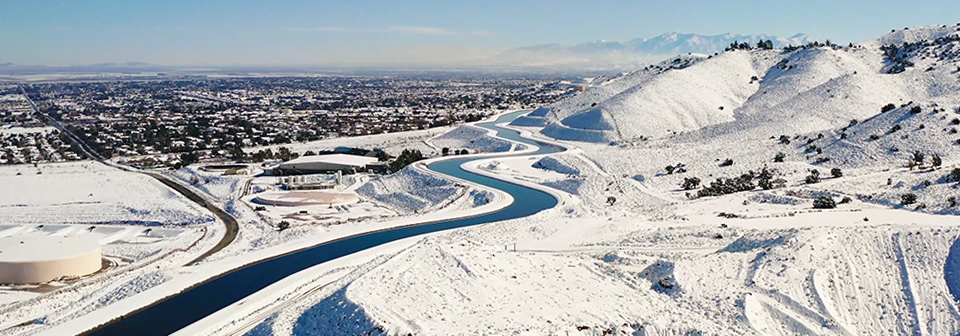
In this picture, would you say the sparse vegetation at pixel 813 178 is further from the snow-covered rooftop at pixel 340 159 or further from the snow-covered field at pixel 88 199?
the snow-covered field at pixel 88 199

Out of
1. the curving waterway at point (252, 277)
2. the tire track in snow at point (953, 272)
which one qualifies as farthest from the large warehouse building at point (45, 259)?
the tire track in snow at point (953, 272)

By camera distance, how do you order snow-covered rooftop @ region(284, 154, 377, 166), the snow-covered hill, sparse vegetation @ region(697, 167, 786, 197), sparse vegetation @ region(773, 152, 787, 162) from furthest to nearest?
the snow-covered hill
snow-covered rooftop @ region(284, 154, 377, 166)
sparse vegetation @ region(773, 152, 787, 162)
sparse vegetation @ region(697, 167, 786, 197)

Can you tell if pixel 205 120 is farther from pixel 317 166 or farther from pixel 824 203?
pixel 824 203

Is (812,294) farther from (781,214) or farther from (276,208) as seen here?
(276,208)

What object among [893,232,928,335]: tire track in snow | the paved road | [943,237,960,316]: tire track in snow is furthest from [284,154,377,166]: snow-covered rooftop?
[943,237,960,316]: tire track in snow

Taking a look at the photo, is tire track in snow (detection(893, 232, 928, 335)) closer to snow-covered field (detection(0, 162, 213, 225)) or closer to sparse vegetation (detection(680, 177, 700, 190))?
sparse vegetation (detection(680, 177, 700, 190))

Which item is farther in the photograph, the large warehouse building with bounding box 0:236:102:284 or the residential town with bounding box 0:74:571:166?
the residential town with bounding box 0:74:571:166

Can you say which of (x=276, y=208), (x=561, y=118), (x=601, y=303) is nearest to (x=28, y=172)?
(x=276, y=208)
